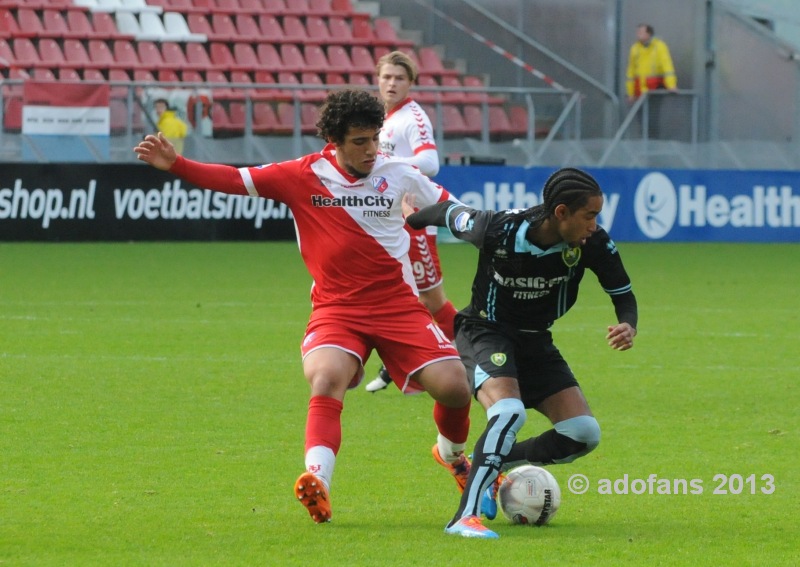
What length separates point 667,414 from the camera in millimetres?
8062

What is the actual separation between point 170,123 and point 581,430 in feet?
48.2

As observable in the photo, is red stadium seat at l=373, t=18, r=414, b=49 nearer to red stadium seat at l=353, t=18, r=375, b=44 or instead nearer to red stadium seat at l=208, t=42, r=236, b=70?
red stadium seat at l=353, t=18, r=375, b=44

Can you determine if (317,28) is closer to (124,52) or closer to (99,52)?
(124,52)

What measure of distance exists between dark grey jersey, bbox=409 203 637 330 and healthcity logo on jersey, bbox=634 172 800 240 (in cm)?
1600

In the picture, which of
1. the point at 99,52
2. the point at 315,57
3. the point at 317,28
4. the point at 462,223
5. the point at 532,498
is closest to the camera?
the point at 532,498

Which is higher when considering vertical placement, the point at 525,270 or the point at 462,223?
the point at 462,223

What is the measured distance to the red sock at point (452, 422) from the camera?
599 cm

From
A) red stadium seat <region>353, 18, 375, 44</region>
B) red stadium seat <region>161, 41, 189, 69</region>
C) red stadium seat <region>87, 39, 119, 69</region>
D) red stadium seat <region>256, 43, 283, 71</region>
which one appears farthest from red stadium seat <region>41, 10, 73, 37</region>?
red stadium seat <region>353, 18, 375, 44</region>

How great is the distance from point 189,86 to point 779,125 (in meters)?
9.57

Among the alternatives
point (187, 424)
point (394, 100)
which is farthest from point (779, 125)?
point (187, 424)

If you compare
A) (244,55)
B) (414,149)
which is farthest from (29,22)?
(414,149)

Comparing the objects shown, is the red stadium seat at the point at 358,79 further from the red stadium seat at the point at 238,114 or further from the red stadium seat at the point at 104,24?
the red stadium seat at the point at 238,114

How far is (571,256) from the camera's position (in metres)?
5.56

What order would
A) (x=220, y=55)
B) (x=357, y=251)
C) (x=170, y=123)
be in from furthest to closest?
1. (x=220, y=55)
2. (x=170, y=123)
3. (x=357, y=251)
